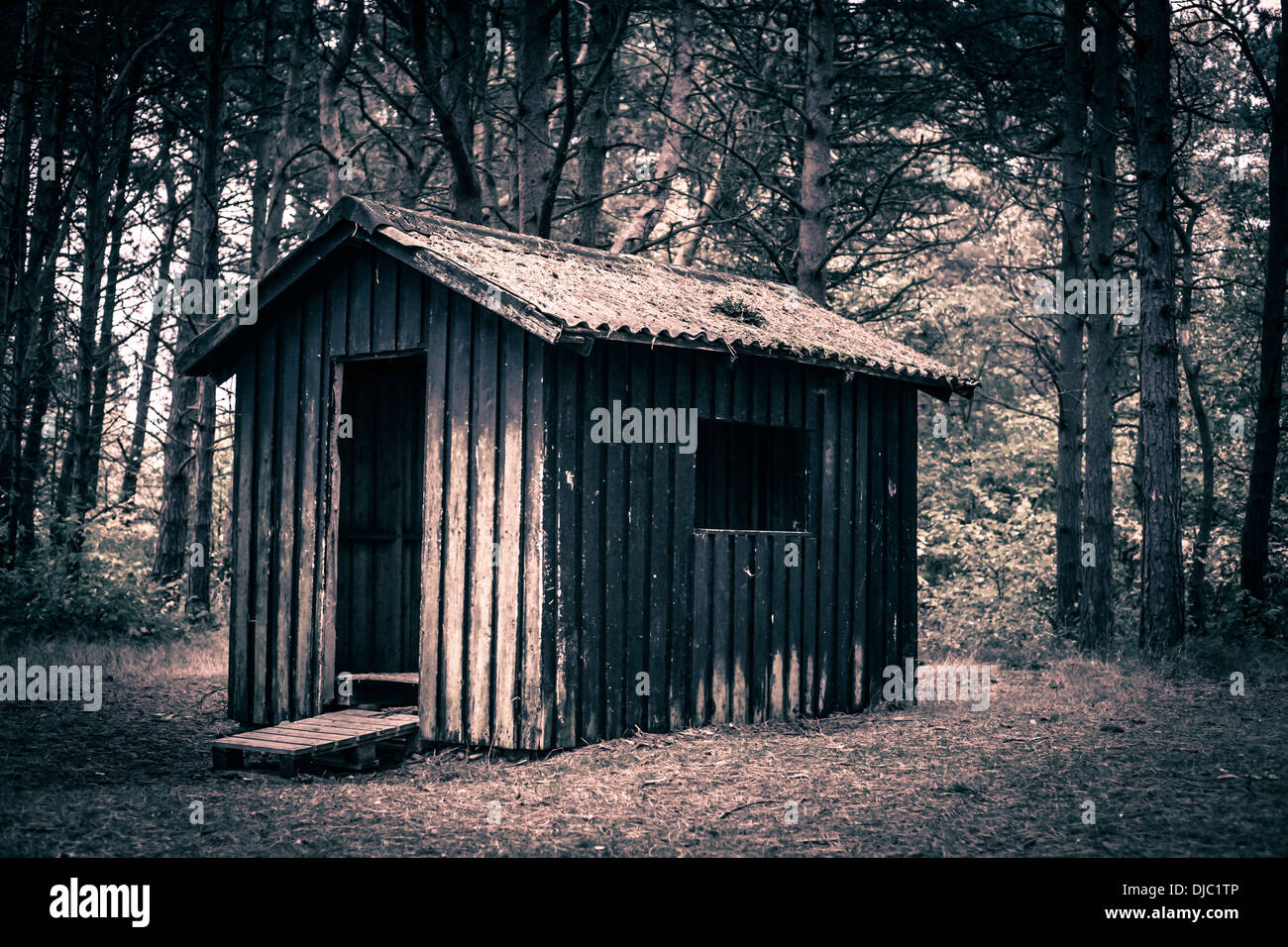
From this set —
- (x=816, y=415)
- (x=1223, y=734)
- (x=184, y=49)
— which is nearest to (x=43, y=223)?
(x=184, y=49)

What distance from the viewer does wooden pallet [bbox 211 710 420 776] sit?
25.4 ft

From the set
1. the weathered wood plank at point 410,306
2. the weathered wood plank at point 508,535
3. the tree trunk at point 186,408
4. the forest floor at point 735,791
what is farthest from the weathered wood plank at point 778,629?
the tree trunk at point 186,408

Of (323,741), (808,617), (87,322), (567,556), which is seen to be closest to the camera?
(323,741)

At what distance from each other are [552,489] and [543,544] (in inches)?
15.7

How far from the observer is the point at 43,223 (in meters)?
15.0

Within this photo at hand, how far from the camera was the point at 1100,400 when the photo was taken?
47.4 feet

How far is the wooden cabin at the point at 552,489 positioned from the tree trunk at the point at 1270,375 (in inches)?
214

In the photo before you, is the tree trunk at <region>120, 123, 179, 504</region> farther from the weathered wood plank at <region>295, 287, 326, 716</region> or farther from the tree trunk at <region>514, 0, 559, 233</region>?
the weathered wood plank at <region>295, 287, 326, 716</region>

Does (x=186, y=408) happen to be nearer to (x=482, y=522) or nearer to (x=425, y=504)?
(x=425, y=504)

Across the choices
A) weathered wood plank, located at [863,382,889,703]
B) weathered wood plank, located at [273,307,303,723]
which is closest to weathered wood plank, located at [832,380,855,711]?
weathered wood plank, located at [863,382,889,703]

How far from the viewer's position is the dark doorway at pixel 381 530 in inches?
415

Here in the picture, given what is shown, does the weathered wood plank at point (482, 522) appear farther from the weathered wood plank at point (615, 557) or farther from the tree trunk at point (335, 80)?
the tree trunk at point (335, 80)

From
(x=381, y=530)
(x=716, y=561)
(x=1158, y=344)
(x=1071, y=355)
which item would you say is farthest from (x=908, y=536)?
(x=1071, y=355)

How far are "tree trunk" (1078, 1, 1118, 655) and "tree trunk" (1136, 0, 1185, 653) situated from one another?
1.76m
